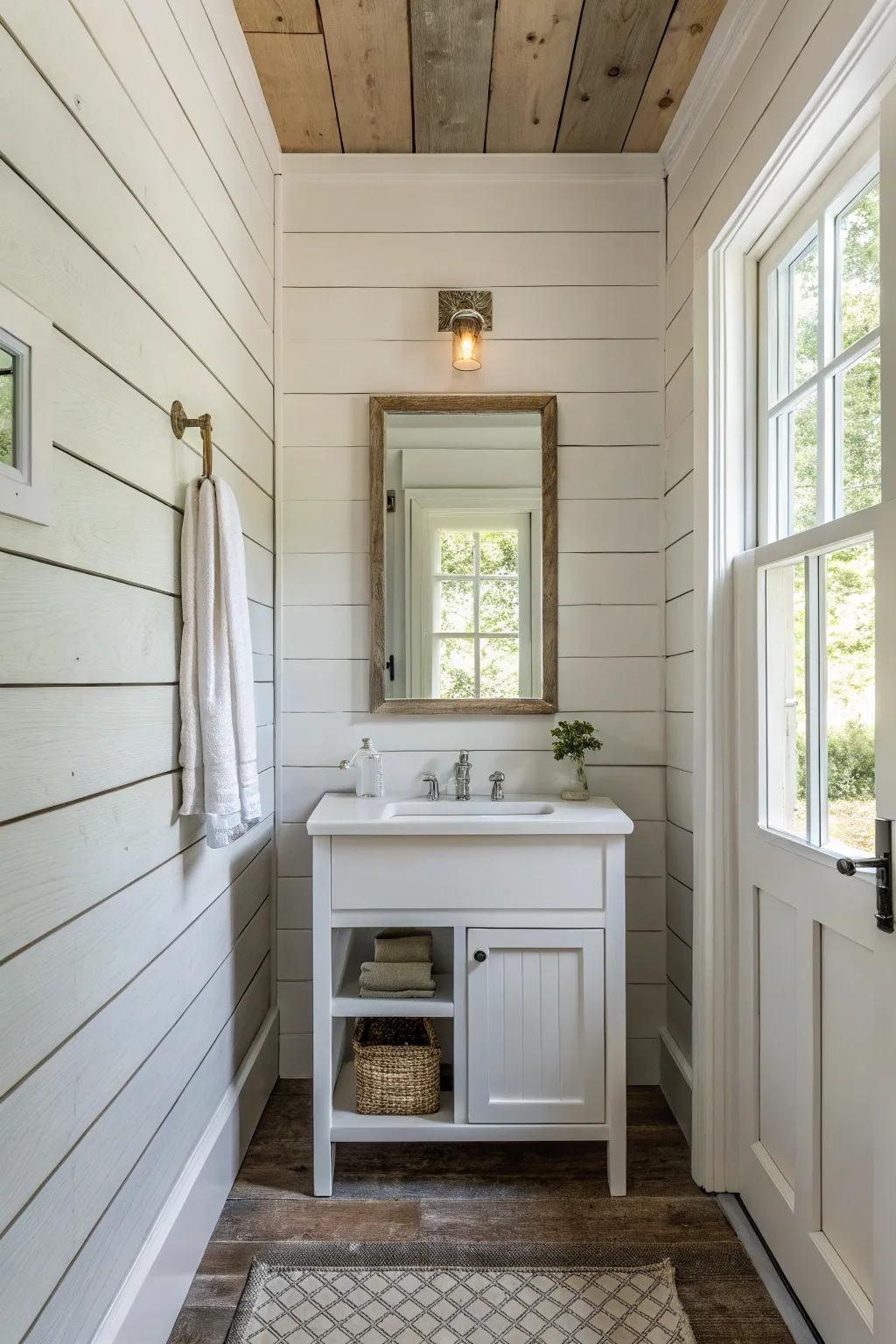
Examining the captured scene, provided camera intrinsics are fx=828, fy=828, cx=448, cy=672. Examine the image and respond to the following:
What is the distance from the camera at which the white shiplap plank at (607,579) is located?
2.27 metres

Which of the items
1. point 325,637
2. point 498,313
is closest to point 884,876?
point 325,637

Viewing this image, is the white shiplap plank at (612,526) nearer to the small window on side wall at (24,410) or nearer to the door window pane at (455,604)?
the door window pane at (455,604)

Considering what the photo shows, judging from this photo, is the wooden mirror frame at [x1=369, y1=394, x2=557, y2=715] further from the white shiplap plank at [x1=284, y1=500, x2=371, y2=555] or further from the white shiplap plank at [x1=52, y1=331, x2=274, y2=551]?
the white shiplap plank at [x1=52, y1=331, x2=274, y2=551]

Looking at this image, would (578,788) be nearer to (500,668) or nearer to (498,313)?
(500,668)

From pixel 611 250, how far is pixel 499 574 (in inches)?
37.3

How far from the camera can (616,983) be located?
1.81 metres

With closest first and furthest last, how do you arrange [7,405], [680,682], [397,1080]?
[7,405] → [397,1080] → [680,682]

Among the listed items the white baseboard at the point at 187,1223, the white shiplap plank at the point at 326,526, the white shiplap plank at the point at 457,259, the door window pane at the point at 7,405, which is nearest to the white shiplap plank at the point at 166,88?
the white shiplap plank at the point at 457,259

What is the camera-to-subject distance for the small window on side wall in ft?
2.82

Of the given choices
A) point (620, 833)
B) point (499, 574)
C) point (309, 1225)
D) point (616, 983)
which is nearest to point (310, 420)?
point (499, 574)

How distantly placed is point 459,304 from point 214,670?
1353 millimetres

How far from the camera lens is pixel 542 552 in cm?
226

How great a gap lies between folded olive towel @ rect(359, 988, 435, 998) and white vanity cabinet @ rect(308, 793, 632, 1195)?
0.08 feet

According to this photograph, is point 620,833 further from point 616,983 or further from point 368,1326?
point 368,1326
